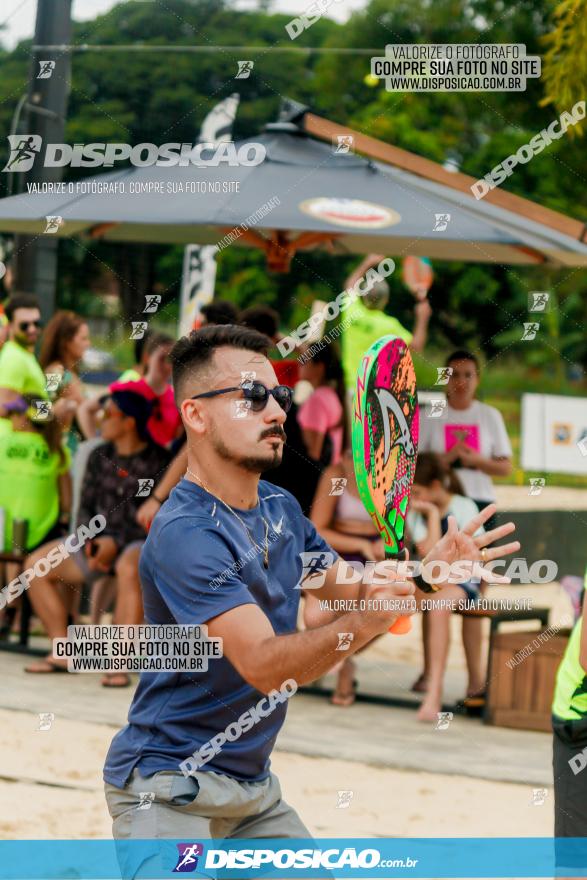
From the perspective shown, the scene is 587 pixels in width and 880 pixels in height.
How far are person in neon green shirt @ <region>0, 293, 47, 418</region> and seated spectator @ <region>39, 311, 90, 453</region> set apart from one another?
0.06 m

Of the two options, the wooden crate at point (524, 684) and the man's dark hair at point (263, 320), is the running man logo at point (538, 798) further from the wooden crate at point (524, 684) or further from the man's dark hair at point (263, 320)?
the man's dark hair at point (263, 320)

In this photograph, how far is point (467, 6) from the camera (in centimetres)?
2445

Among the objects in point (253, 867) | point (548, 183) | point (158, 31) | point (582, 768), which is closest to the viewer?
point (253, 867)

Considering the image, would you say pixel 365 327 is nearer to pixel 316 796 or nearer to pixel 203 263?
pixel 203 263

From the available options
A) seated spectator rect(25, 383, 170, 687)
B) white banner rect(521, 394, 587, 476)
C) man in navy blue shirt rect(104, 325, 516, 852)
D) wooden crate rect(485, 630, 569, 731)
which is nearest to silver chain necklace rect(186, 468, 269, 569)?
man in navy blue shirt rect(104, 325, 516, 852)

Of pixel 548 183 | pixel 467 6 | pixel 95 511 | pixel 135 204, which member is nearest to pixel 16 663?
pixel 95 511

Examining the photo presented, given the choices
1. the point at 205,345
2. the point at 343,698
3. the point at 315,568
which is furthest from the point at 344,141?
the point at 315,568

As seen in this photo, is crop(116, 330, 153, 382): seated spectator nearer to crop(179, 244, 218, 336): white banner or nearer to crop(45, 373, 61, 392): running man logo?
crop(45, 373, 61, 392): running man logo

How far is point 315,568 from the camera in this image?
284 cm

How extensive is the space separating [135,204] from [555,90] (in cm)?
237

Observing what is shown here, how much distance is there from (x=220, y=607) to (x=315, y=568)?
0.49m

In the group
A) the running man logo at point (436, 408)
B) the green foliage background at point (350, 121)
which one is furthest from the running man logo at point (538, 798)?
the green foliage background at point (350, 121)

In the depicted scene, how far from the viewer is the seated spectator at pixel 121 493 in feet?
20.4

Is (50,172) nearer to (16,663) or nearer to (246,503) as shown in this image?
(16,663)
